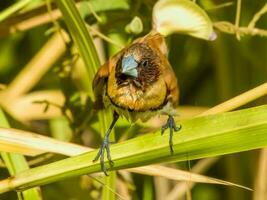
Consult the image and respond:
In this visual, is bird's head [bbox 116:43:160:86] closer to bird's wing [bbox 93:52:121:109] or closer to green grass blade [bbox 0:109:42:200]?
bird's wing [bbox 93:52:121:109]

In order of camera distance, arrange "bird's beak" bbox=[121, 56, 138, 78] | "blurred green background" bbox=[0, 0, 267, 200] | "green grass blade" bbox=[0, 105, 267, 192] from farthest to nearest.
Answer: "blurred green background" bbox=[0, 0, 267, 200], "bird's beak" bbox=[121, 56, 138, 78], "green grass blade" bbox=[0, 105, 267, 192]

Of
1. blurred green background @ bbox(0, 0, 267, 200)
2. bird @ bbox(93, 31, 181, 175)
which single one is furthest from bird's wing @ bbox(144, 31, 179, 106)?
blurred green background @ bbox(0, 0, 267, 200)

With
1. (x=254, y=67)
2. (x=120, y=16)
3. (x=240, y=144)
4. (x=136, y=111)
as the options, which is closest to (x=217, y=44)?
(x=254, y=67)

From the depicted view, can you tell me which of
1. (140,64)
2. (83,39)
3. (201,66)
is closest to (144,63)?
(140,64)

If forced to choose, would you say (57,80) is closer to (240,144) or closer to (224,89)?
(224,89)

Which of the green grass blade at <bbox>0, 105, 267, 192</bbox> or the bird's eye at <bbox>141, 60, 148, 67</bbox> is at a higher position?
the bird's eye at <bbox>141, 60, 148, 67</bbox>

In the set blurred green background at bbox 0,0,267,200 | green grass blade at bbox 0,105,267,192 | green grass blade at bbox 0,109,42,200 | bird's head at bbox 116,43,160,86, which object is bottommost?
green grass blade at bbox 0,105,267,192

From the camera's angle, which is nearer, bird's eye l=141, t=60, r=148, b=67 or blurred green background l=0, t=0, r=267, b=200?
bird's eye l=141, t=60, r=148, b=67

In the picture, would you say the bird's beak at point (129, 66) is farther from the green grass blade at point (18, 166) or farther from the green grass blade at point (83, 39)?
the green grass blade at point (18, 166)
